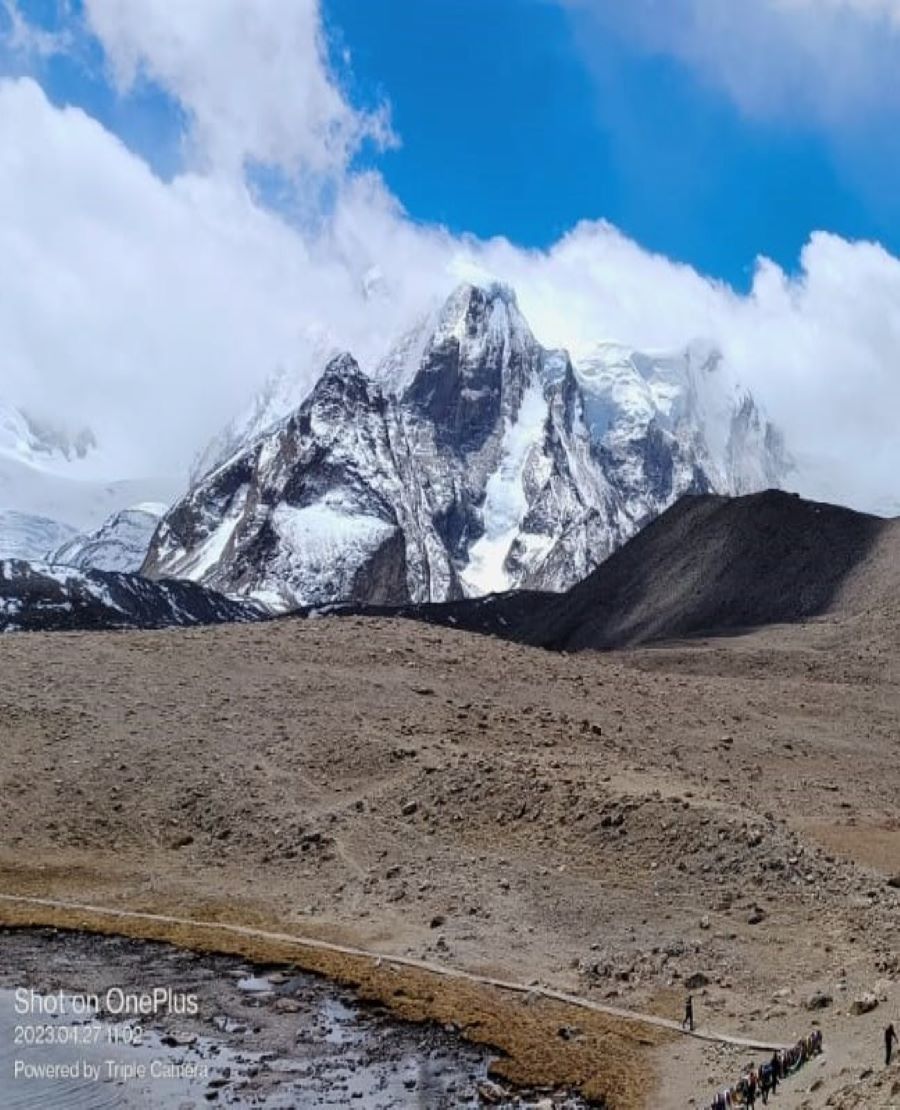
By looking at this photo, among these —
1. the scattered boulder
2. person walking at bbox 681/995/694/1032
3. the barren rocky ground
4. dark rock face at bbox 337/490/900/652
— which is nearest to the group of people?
the barren rocky ground

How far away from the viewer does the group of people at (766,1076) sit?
69.2 ft

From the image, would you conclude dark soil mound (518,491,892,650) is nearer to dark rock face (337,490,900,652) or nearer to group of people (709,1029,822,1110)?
dark rock face (337,490,900,652)

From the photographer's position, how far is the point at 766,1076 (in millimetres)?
21859

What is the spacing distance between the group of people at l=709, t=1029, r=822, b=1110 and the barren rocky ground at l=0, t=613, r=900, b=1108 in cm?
39

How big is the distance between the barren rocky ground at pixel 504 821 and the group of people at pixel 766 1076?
15.5 inches

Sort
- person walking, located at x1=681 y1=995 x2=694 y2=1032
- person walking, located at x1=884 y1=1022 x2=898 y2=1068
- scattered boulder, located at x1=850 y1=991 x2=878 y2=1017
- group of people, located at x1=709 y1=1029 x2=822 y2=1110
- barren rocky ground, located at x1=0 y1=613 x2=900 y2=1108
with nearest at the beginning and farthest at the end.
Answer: person walking, located at x1=884 y1=1022 x2=898 y2=1068, group of people, located at x1=709 y1=1029 x2=822 y2=1110, scattered boulder, located at x1=850 y1=991 x2=878 y2=1017, person walking, located at x1=681 y1=995 x2=694 y2=1032, barren rocky ground, located at x1=0 y1=613 x2=900 y2=1108

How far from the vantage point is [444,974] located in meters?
28.8

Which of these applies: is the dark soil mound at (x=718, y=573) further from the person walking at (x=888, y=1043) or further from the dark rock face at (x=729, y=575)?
the person walking at (x=888, y=1043)

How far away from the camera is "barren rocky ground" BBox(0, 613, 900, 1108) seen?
26.8 meters

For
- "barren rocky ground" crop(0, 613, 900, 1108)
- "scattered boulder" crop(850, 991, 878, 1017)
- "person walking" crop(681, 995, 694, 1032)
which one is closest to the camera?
"scattered boulder" crop(850, 991, 878, 1017)

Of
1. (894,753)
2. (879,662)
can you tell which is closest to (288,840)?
(894,753)

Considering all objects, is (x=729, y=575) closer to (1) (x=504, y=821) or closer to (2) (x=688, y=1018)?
(1) (x=504, y=821)

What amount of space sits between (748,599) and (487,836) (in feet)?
194

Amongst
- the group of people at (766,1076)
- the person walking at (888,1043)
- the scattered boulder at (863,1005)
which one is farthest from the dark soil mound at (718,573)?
the person walking at (888,1043)
